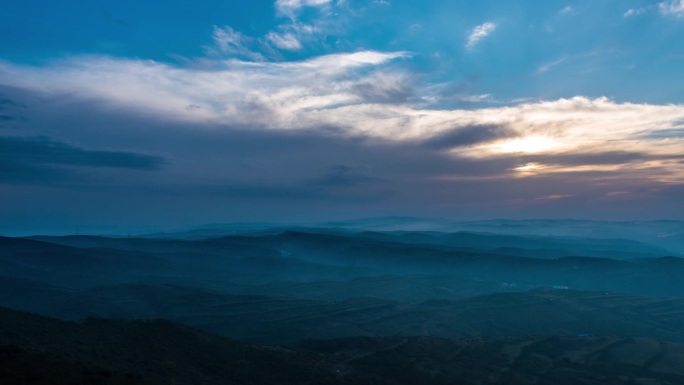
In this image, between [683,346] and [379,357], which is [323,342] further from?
[683,346]

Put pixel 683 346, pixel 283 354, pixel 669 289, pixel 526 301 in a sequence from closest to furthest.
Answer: pixel 283 354 → pixel 683 346 → pixel 526 301 → pixel 669 289

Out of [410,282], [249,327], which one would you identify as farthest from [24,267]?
[410,282]

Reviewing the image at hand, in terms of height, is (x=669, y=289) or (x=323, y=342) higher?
(x=323, y=342)

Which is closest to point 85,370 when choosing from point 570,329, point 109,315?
point 109,315

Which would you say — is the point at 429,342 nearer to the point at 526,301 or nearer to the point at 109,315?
the point at 109,315

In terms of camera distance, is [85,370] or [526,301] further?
[526,301]

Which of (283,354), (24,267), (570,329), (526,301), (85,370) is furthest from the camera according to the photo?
(24,267)

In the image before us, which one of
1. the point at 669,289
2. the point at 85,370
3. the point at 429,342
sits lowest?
the point at 669,289

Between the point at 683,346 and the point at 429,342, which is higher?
the point at 429,342

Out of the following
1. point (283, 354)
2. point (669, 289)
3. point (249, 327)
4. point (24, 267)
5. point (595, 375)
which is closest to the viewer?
point (283, 354)
